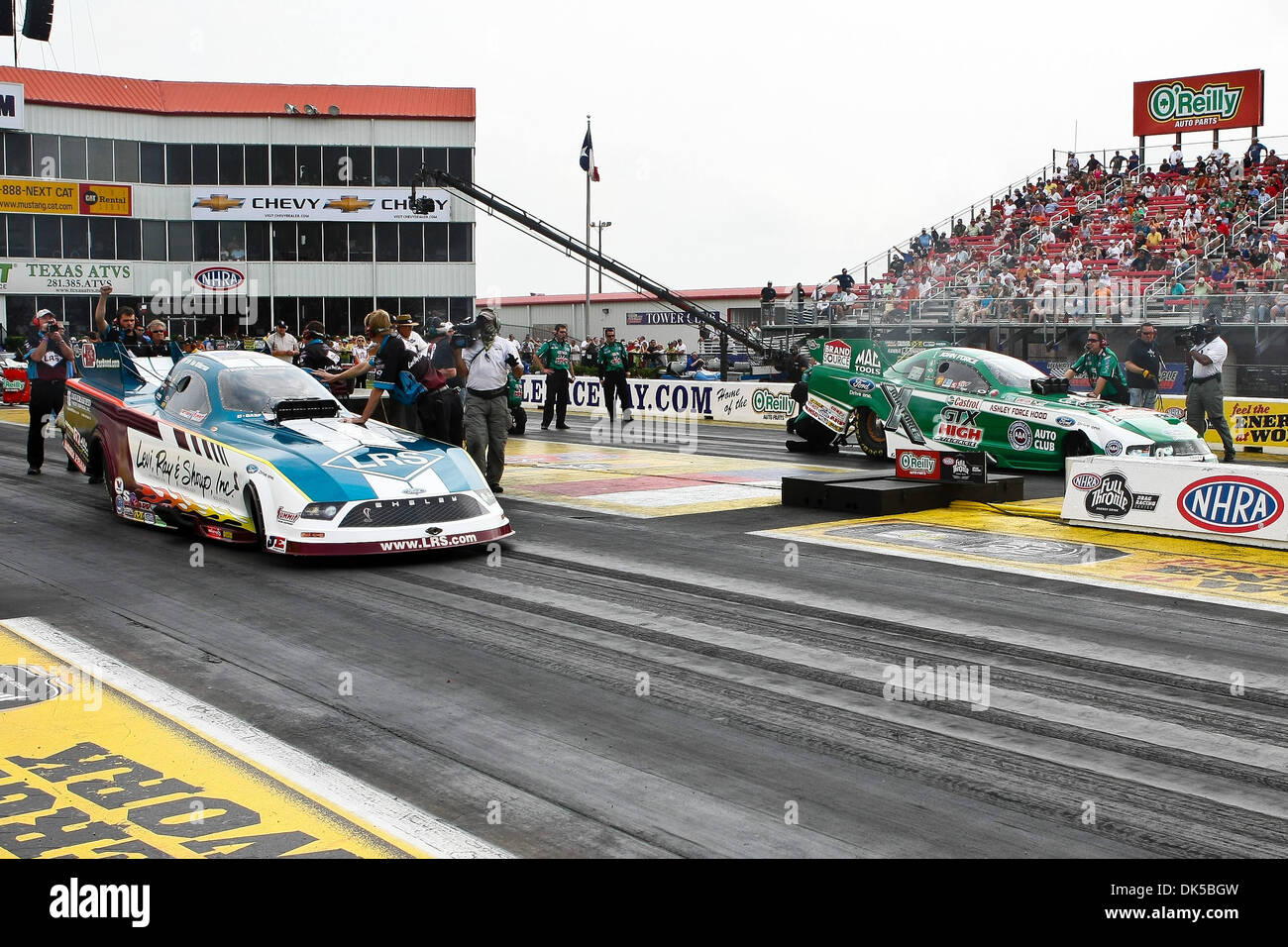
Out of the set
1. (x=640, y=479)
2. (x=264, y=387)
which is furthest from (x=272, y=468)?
(x=640, y=479)

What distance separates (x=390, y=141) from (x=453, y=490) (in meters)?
43.9

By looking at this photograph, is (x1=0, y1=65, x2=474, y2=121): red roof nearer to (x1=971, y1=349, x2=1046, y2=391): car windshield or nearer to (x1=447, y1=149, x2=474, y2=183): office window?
(x1=447, y1=149, x2=474, y2=183): office window

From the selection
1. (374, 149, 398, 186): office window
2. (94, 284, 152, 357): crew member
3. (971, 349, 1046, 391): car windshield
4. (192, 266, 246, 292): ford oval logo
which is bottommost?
(971, 349, 1046, 391): car windshield

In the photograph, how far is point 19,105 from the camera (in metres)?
48.0

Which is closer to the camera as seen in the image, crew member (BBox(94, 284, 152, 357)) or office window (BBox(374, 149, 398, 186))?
crew member (BBox(94, 284, 152, 357))

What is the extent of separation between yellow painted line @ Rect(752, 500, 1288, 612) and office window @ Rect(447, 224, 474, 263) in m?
41.5

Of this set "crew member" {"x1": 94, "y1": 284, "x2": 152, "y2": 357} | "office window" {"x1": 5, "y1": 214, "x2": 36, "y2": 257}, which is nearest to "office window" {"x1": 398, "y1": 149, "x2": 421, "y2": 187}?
"office window" {"x1": 5, "y1": 214, "x2": 36, "y2": 257}

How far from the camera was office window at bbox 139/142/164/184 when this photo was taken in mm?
50562

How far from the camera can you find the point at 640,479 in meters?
16.5

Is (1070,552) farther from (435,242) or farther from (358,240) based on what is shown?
(358,240)

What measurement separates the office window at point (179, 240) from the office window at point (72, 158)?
3580mm

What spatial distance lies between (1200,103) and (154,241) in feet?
124
